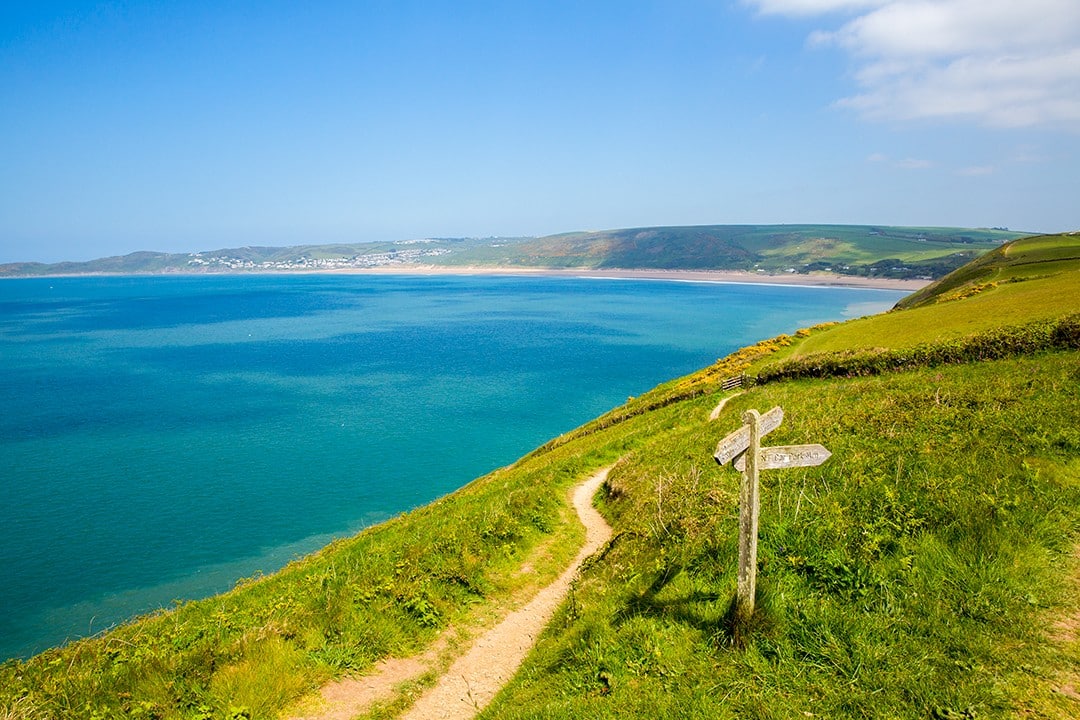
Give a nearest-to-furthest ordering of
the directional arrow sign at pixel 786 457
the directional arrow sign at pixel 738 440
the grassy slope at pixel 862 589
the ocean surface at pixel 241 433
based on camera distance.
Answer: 1. the grassy slope at pixel 862 589
2. the directional arrow sign at pixel 738 440
3. the directional arrow sign at pixel 786 457
4. the ocean surface at pixel 241 433

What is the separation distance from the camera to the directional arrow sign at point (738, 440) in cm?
756

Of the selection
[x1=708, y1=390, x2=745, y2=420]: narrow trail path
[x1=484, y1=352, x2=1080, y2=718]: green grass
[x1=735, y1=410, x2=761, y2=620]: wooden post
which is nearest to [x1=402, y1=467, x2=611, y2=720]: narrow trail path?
[x1=484, y1=352, x2=1080, y2=718]: green grass

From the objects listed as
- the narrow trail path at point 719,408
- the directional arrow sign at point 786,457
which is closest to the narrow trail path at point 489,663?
the directional arrow sign at point 786,457

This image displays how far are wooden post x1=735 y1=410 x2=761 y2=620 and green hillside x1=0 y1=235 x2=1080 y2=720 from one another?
19.9 inches

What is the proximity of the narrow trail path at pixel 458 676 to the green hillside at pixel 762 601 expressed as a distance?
12.6 inches

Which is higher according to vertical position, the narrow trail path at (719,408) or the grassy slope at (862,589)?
the grassy slope at (862,589)

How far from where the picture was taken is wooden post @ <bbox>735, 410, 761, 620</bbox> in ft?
25.3

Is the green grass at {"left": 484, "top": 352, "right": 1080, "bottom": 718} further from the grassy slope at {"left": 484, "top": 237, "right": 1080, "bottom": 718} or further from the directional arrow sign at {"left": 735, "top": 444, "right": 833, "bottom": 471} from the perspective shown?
the directional arrow sign at {"left": 735, "top": 444, "right": 833, "bottom": 471}

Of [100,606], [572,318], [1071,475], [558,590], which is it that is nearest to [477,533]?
[558,590]

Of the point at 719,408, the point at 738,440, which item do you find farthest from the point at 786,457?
the point at 719,408

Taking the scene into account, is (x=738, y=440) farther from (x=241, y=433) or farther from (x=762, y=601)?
(x=241, y=433)

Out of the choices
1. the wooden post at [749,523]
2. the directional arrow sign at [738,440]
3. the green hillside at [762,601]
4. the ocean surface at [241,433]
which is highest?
the directional arrow sign at [738,440]

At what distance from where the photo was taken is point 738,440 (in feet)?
25.4

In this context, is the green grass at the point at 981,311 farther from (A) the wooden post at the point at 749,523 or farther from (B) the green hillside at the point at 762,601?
(A) the wooden post at the point at 749,523
